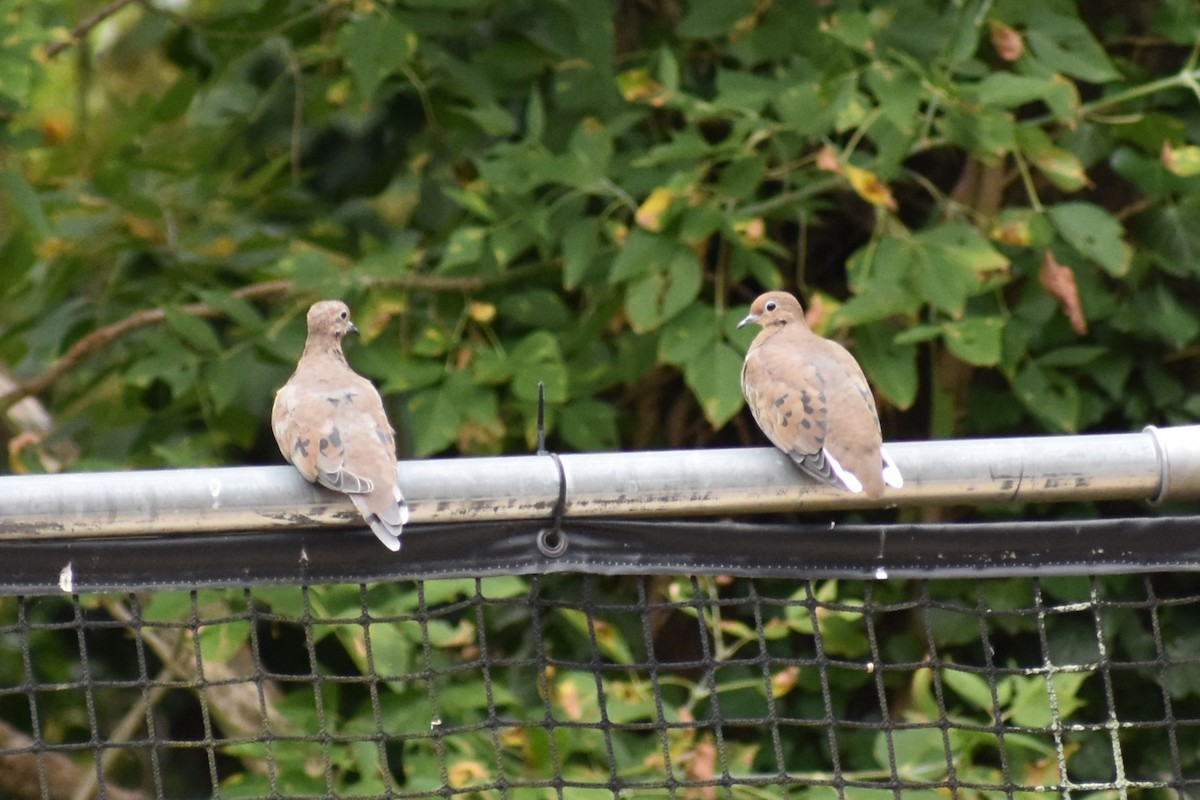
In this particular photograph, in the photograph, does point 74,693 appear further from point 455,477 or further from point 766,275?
point 455,477

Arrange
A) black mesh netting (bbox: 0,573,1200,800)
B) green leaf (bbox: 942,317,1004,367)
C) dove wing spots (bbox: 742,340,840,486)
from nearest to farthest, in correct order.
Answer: dove wing spots (bbox: 742,340,840,486) → black mesh netting (bbox: 0,573,1200,800) → green leaf (bbox: 942,317,1004,367)

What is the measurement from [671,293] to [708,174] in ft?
1.51

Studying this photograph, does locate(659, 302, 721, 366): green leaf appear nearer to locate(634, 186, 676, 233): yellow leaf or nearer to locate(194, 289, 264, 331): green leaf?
locate(634, 186, 676, 233): yellow leaf

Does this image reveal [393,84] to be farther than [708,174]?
Yes

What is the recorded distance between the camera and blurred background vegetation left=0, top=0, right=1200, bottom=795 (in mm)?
3123

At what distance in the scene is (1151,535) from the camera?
222cm

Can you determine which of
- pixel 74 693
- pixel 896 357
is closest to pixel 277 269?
pixel 896 357

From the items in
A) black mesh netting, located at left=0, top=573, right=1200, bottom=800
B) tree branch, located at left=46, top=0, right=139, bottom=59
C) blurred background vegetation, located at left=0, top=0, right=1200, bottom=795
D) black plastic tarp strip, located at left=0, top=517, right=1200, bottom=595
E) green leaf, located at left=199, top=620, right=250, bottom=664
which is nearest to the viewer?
black plastic tarp strip, located at left=0, top=517, right=1200, bottom=595

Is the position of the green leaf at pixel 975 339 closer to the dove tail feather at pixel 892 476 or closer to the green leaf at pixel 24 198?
the dove tail feather at pixel 892 476

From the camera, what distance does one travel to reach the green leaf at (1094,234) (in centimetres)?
309

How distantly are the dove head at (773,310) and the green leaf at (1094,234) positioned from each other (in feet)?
1.84

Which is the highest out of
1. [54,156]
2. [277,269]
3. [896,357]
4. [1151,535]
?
[54,156]

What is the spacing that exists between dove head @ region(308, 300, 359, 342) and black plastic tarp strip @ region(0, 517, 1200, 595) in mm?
833

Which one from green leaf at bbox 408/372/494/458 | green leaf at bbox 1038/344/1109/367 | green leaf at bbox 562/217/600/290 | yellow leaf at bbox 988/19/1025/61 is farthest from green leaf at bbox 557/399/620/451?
yellow leaf at bbox 988/19/1025/61
